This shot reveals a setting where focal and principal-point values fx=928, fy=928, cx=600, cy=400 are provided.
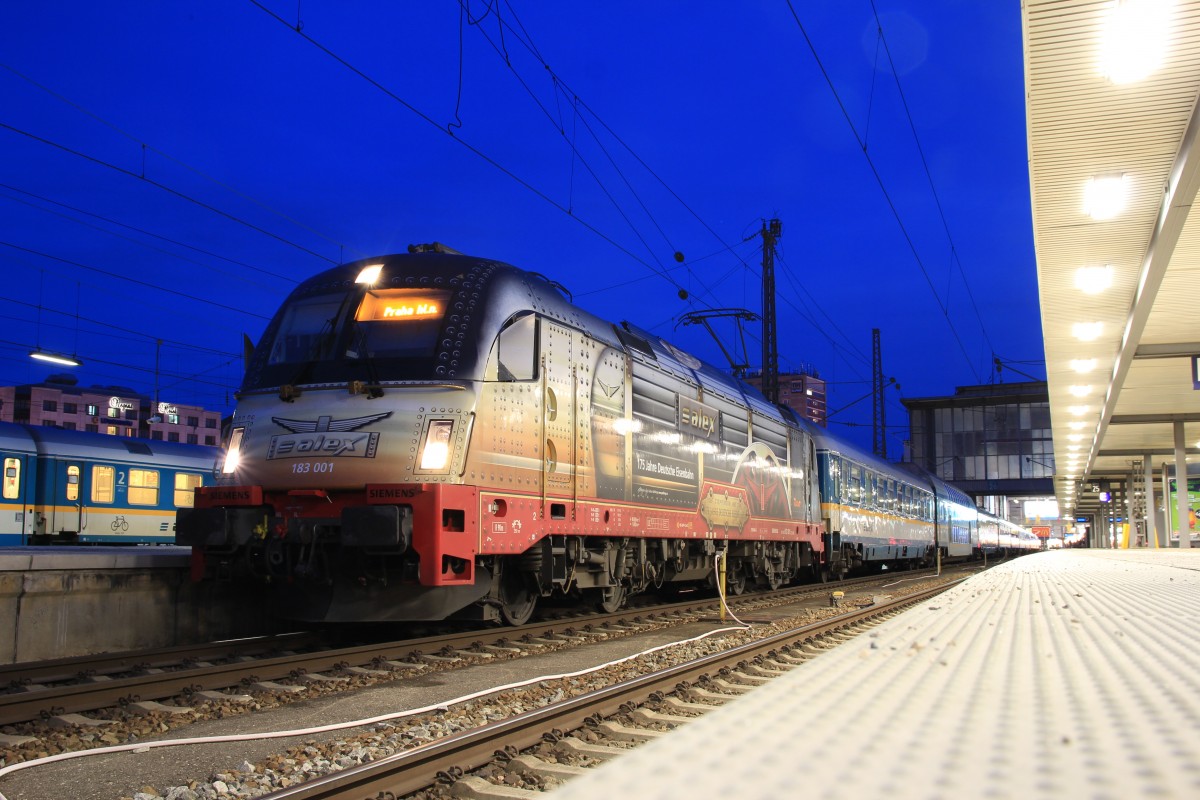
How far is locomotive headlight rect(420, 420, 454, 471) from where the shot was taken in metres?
8.82

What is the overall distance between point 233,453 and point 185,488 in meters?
14.3

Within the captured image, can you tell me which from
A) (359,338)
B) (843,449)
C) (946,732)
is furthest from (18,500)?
(946,732)

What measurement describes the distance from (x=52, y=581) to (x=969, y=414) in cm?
7858

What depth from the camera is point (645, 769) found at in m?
1.08

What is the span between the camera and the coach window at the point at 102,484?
66.7 ft

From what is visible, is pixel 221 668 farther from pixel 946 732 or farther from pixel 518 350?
pixel 946 732

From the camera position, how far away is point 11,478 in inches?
733

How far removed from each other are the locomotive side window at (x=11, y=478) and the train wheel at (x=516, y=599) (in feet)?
43.1

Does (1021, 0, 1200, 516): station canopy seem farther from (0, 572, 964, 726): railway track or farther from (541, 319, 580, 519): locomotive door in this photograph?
(0, 572, 964, 726): railway track

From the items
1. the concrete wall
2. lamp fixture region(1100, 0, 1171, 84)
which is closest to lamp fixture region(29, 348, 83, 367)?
the concrete wall

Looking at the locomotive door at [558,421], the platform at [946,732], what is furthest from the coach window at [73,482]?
the platform at [946,732]

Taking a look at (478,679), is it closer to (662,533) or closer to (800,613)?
(662,533)

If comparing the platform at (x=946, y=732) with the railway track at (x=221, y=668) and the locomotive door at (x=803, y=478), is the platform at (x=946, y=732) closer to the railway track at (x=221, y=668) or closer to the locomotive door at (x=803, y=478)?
the railway track at (x=221, y=668)

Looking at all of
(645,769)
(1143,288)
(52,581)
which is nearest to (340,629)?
(52,581)
